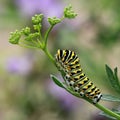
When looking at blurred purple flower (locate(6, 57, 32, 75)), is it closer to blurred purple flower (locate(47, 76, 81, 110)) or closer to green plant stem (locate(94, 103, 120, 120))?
blurred purple flower (locate(47, 76, 81, 110))

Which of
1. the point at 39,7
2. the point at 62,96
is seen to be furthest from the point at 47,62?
the point at 39,7

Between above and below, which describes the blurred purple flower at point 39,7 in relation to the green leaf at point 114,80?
above

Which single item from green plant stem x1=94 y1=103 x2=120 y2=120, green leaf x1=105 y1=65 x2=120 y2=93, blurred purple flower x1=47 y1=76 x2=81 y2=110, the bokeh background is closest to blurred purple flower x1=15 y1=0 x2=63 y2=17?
the bokeh background

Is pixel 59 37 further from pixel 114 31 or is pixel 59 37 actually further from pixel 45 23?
pixel 114 31

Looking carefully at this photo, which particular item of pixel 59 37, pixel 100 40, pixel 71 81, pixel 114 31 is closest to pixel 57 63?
pixel 71 81

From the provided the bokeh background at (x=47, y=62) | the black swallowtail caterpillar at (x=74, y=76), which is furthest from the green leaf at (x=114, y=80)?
the bokeh background at (x=47, y=62)

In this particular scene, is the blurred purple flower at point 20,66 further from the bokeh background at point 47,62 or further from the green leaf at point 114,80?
the green leaf at point 114,80
